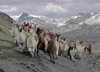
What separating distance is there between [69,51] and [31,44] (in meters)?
9.52

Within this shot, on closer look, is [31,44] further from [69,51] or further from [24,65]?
[69,51]

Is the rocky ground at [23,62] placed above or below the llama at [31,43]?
below

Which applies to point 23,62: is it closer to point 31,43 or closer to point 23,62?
point 23,62

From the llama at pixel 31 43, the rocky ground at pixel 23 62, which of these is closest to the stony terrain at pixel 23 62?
the rocky ground at pixel 23 62

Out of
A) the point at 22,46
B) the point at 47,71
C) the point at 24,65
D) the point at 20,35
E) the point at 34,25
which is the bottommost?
the point at 47,71

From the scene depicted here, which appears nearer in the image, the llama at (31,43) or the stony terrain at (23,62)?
the stony terrain at (23,62)

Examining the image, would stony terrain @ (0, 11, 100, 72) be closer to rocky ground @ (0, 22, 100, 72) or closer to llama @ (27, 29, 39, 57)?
rocky ground @ (0, 22, 100, 72)

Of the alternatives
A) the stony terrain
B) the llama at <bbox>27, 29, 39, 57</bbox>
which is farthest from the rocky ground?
the llama at <bbox>27, 29, 39, 57</bbox>

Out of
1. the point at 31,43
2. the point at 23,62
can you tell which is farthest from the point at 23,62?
the point at 31,43

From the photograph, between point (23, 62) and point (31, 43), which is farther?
point (31, 43)

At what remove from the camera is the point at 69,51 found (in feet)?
67.3

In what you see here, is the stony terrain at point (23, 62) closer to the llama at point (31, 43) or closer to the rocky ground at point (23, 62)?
the rocky ground at point (23, 62)

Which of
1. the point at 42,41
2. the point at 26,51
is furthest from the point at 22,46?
the point at 42,41

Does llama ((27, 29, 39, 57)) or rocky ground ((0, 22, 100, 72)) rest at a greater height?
llama ((27, 29, 39, 57))
